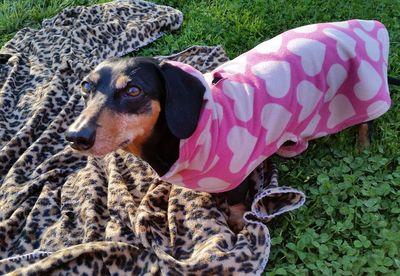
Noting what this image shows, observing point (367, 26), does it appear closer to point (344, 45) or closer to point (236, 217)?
point (344, 45)

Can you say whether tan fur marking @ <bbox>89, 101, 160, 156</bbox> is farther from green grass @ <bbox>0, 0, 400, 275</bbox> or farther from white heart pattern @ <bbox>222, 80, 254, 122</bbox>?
green grass @ <bbox>0, 0, 400, 275</bbox>

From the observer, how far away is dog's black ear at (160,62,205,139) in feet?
7.82

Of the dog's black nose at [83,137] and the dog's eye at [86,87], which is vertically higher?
the dog's eye at [86,87]

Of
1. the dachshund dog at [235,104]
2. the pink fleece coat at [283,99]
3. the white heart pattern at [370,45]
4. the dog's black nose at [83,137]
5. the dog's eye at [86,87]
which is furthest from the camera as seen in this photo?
the white heart pattern at [370,45]

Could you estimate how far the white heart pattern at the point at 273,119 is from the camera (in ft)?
8.93

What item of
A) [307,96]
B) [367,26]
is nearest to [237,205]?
[307,96]

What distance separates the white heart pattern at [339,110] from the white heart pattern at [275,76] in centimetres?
42

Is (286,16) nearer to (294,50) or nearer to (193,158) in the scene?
(294,50)

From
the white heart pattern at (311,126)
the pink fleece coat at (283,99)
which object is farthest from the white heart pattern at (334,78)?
the white heart pattern at (311,126)

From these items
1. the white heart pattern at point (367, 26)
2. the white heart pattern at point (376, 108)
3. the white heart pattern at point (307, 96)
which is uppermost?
the white heart pattern at point (367, 26)

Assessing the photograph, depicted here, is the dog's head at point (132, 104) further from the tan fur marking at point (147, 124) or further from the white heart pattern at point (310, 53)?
the white heart pattern at point (310, 53)

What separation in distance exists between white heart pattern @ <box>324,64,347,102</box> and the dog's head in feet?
2.71

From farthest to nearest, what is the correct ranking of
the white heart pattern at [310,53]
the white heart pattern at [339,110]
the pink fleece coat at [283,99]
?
1. the white heart pattern at [339,110]
2. the white heart pattern at [310,53]
3. the pink fleece coat at [283,99]

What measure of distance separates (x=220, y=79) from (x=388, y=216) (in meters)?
1.18
